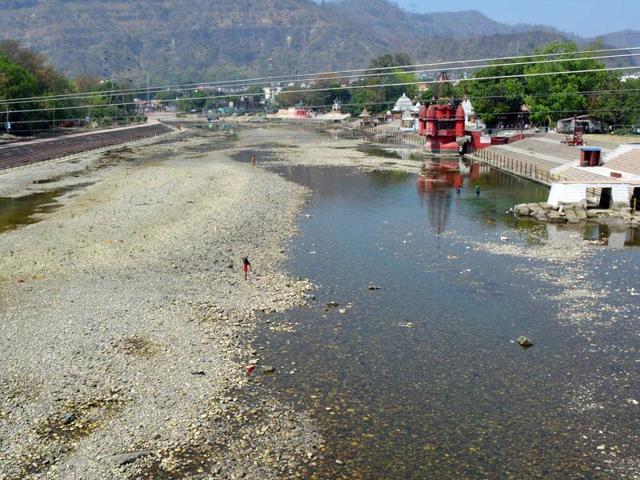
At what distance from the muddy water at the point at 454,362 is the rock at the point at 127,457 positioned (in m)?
4.49

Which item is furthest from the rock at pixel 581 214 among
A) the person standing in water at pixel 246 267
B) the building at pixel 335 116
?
the building at pixel 335 116

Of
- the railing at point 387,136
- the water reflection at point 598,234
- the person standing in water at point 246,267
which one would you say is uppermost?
the railing at point 387,136

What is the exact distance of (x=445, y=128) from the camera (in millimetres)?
81375

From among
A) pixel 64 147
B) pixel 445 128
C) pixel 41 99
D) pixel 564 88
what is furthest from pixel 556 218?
pixel 41 99

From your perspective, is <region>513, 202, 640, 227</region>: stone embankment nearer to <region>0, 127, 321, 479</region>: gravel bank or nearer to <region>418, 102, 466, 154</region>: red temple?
<region>0, 127, 321, 479</region>: gravel bank

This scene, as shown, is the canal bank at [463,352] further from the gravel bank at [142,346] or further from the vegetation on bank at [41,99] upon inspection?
the vegetation on bank at [41,99]

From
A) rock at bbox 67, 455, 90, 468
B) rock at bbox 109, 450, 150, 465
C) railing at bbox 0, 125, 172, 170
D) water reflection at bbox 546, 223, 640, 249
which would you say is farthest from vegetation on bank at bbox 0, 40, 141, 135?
rock at bbox 109, 450, 150, 465

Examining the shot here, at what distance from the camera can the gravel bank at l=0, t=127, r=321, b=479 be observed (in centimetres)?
1549

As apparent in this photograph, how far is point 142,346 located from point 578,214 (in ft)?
106

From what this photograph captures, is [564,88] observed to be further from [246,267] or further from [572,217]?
[246,267]

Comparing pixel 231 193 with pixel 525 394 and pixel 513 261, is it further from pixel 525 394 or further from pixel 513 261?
pixel 525 394

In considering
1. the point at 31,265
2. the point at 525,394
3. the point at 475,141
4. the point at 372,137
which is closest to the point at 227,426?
the point at 525,394

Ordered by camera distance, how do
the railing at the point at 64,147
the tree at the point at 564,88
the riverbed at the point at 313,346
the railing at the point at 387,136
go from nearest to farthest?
1. the riverbed at the point at 313,346
2. the railing at the point at 64,147
3. the tree at the point at 564,88
4. the railing at the point at 387,136

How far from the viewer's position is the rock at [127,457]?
15.0 meters
